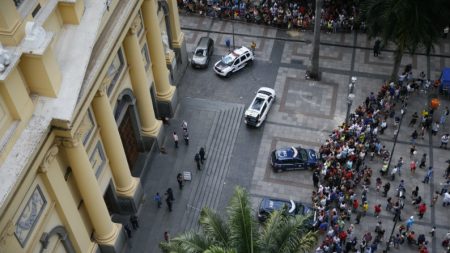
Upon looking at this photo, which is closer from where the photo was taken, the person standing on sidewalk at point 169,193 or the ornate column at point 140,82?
the ornate column at point 140,82

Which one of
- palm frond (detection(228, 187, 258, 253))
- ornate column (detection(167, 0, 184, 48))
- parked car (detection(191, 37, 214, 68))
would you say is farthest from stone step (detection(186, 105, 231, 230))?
palm frond (detection(228, 187, 258, 253))

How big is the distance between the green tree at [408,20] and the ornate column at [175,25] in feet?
44.4

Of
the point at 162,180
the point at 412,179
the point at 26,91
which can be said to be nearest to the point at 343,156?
the point at 412,179

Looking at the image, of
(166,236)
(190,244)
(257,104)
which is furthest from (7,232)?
(257,104)

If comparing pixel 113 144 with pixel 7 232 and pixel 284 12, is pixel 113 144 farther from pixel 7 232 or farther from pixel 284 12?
pixel 284 12

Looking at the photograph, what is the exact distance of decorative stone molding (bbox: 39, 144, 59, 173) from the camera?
2152 cm

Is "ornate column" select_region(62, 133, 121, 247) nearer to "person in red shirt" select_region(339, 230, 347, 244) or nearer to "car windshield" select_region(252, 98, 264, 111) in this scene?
"person in red shirt" select_region(339, 230, 347, 244)

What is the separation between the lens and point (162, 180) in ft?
112

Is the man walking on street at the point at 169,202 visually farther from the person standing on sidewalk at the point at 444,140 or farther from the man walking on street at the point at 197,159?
the person standing on sidewalk at the point at 444,140

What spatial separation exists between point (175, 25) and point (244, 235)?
23.4 m

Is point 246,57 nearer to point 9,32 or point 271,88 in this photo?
point 271,88

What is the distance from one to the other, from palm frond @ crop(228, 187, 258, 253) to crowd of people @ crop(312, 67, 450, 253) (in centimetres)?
1158

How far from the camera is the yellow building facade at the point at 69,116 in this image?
63.7 ft

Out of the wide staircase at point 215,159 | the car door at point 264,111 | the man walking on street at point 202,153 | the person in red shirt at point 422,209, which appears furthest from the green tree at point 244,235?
the car door at point 264,111
